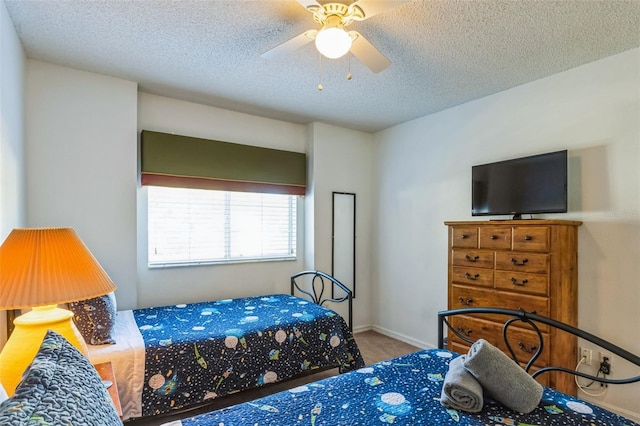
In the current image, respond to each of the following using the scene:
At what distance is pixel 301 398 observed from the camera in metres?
1.42

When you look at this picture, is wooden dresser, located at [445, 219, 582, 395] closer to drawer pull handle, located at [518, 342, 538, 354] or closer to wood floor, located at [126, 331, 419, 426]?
drawer pull handle, located at [518, 342, 538, 354]

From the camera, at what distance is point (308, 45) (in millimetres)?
2326

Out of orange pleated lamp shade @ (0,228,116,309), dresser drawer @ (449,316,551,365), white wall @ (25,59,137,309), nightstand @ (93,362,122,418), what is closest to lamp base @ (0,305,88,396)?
orange pleated lamp shade @ (0,228,116,309)

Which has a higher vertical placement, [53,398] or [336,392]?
[53,398]

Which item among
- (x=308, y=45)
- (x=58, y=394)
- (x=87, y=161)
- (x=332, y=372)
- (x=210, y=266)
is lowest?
(x=332, y=372)

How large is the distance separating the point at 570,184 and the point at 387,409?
2.34m

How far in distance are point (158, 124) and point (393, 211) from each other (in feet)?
8.85

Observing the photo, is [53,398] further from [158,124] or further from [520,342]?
[158,124]

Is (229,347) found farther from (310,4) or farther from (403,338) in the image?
(403,338)

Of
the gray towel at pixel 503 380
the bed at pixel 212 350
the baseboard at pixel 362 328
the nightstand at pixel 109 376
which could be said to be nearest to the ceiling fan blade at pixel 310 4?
the gray towel at pixel 503 380

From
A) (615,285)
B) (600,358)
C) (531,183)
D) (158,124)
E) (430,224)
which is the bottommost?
(600,358)

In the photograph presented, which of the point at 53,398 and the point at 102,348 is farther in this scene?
the point at 102,348

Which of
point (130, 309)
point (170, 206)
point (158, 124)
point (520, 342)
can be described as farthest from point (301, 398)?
point (158, 124)

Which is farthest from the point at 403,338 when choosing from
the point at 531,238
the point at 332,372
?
the point at 531,238
